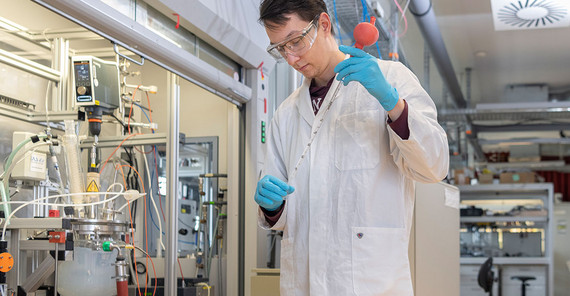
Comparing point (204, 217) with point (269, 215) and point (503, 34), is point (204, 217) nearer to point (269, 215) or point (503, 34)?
point (269, 215)

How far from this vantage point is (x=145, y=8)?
2885 millimetres

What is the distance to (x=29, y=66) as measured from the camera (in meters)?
3.03

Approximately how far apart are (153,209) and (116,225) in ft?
2.72

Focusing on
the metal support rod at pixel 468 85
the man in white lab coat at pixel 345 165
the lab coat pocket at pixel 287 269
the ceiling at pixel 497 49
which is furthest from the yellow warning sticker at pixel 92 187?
the metal support rod at pixel 468 85

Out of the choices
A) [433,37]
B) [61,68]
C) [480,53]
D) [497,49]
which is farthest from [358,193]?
[480,53]

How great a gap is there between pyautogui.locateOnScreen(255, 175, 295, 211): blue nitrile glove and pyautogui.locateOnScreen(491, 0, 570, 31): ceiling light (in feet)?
13.3

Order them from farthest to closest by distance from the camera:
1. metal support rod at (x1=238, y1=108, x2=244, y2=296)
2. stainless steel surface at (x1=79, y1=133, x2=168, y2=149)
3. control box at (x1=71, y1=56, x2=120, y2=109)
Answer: metal support rod at (x1=238, y1=108, x2=244, y2=296) → stainless steel surface at (x1=79, y1=133, x2=168, y2=149) → control box at (x1=71, y1=56, x2=120, y2=109)

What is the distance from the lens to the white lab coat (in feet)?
4.66

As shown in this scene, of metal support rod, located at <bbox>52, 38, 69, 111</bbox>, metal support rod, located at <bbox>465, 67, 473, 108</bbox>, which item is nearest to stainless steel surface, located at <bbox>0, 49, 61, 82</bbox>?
metal support rod, located at <bbox>52, 38, 69, 111</bbox>

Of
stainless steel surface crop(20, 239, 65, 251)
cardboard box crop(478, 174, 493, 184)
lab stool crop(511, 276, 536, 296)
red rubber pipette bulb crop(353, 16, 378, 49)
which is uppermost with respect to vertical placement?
red rubber pipette bulb crop(353, 16, 378, 49)

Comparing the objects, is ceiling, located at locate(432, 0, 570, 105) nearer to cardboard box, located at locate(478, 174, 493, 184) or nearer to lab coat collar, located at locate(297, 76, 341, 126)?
cardboard box, located at locate(478, 174, 493, 184)

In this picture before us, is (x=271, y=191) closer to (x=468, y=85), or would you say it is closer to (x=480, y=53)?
(x=480, y=53)

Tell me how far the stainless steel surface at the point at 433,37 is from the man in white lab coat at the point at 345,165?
3050mm

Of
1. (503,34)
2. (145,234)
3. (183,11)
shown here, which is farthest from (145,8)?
(503,34)
